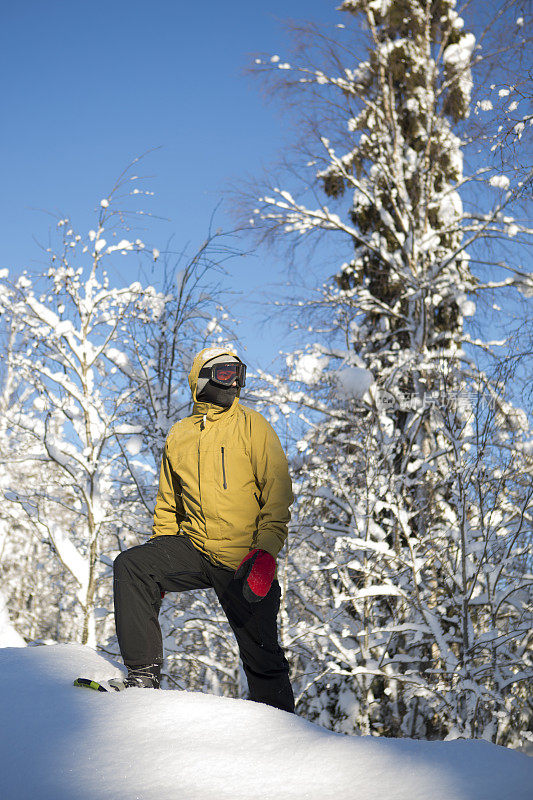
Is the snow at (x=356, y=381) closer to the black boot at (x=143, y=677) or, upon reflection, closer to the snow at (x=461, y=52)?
the snow at (x=461, y=52)

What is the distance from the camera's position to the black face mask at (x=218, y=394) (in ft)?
9.77

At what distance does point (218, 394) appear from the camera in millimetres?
2980

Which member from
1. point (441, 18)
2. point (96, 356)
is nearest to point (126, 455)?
point (96, 356)

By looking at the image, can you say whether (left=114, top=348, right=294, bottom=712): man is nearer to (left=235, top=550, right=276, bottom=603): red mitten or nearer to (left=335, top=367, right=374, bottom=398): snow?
(left=235, top=550, right=276, bottom=603): red mitten

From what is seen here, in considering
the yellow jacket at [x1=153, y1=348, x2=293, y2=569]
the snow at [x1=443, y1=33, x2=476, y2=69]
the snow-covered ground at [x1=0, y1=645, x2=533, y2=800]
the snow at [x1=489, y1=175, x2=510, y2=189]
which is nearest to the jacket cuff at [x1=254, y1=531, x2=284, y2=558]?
the yellow jacket at [x1=153, y1=348, x2=293, y2=569]

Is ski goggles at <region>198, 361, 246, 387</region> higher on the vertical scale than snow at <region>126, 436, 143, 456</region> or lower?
lower

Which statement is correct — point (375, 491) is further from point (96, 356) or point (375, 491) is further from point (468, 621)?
point (96, 356)

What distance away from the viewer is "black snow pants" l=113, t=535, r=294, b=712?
266cm

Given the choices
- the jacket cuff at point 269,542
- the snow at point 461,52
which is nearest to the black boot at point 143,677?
the jacket cuff at point 269,542

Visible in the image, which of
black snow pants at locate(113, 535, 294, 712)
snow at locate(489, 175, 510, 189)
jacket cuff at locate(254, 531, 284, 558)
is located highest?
snow at locate(489, 175, 510, 189)

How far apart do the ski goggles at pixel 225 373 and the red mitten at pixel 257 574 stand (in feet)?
2.49

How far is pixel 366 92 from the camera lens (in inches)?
448

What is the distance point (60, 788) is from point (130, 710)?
491mm

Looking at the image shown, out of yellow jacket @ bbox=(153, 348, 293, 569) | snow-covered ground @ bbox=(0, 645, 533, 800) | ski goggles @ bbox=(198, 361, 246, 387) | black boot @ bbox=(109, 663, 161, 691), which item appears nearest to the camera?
snow-covered ground @ bbox=(0, 645, 533, 800)
